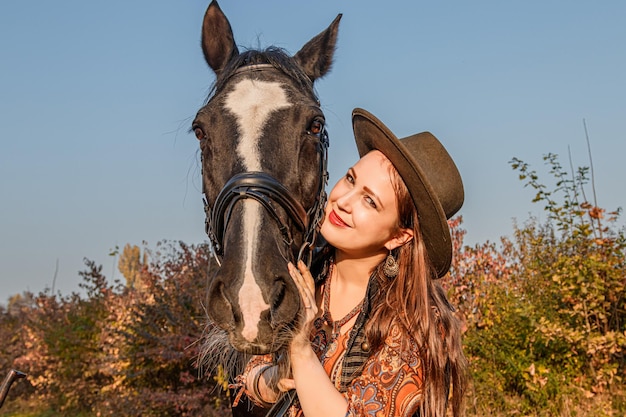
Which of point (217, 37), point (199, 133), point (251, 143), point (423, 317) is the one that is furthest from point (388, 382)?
point (217, 37)

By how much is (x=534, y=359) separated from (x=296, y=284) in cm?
449

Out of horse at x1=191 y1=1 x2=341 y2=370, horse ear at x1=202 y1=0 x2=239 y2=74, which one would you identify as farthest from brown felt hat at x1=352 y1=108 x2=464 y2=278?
horse ear at x1=202 y1=0 x2=239 y2=74

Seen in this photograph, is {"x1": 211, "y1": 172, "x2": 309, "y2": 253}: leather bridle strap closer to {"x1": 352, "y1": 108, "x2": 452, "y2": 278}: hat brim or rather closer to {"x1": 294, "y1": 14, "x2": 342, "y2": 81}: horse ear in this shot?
{"x1": 352, "y1": 108, "x2": 452, "y2": 278}: hat brim

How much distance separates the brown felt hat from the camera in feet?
7.66

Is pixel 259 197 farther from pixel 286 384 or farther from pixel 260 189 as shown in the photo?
pixel 286 384

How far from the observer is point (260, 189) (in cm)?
222

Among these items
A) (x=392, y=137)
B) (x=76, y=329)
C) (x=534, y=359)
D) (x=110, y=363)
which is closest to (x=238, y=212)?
(x=392, y=137)

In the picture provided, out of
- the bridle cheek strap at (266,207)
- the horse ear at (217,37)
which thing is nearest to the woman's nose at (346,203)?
the bridle cheek strap at (266,207)

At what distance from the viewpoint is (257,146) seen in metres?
2.38

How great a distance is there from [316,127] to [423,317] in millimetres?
913

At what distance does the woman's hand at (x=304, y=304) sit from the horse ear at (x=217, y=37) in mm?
1606

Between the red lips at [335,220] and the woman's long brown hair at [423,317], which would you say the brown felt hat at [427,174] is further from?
the red lips at [335,220]

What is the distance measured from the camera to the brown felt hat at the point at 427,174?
234 cm

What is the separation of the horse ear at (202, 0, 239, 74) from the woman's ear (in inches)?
56.6
